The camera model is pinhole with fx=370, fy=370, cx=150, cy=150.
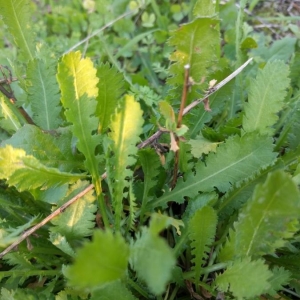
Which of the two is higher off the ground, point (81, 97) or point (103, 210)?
point (81, 97)

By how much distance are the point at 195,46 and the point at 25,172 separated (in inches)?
20.8

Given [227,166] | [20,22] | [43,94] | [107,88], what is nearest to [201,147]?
[227,166]

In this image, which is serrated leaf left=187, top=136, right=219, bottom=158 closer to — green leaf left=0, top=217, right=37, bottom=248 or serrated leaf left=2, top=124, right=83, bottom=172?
serrated leaf left=2, top=124, right=83, bottom=172

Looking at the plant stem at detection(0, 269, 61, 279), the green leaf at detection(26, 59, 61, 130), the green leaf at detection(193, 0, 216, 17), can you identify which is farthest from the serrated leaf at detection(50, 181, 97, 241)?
the green leaf at detection(193, 0, 216, 17)

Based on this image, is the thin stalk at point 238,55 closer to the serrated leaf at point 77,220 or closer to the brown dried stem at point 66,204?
the brown dried stem at point 66,204

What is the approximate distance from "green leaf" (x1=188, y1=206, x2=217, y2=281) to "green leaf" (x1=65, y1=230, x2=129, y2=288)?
0.23 meters

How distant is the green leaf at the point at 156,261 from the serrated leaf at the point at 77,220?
30 centimetres

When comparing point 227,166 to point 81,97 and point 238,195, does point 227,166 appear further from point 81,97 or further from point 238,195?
point 81,97

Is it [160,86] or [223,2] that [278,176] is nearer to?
[160,86]

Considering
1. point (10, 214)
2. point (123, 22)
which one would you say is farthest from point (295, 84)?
point (10, 214)

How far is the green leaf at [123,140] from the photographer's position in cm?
88

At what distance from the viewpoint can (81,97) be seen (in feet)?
3.19

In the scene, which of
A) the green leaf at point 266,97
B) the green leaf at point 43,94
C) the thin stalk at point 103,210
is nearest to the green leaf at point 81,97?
the thin stalk at point 103,210

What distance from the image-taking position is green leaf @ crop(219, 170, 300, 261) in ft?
2.38
